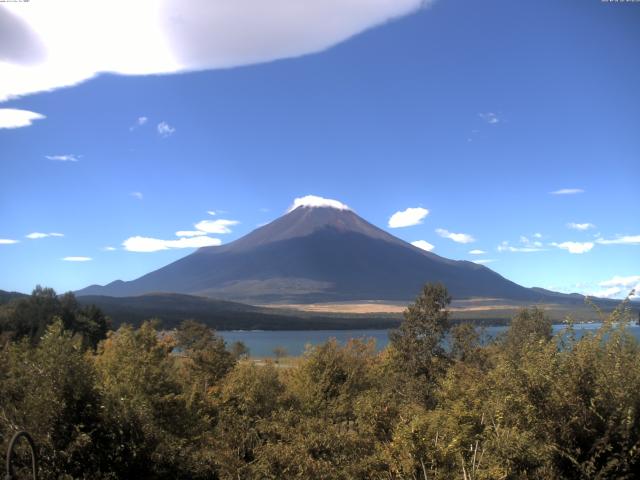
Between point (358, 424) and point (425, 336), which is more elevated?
point (425, 336)

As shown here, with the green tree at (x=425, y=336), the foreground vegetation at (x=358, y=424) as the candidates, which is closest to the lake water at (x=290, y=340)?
the green tree at (x=425, y=336)

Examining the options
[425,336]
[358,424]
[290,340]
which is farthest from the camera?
[290,340]

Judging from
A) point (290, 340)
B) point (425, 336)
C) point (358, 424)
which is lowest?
point (290, 340)

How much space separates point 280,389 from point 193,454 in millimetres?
10579

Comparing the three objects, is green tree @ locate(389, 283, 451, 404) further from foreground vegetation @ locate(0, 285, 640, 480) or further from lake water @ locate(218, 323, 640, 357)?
lake water @ locate(218, 323, 640, 357)

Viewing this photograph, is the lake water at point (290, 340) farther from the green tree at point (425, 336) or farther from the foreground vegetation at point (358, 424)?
the foreground vegetation at point (358, 424)

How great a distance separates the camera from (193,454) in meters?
14.0

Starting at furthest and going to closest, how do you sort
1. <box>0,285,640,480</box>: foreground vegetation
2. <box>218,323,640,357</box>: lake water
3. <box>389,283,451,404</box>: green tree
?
<box>218,323,640,357</box>: lake water < <box>389,283,451,404</box>: green tree < <box>0,285,640,480</box>: foreground vegetation

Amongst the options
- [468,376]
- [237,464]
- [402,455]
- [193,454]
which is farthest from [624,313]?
[468,376]

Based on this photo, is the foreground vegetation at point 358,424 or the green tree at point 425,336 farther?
the green tree at point 425,336

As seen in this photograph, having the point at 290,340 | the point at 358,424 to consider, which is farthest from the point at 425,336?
the point at 290,340

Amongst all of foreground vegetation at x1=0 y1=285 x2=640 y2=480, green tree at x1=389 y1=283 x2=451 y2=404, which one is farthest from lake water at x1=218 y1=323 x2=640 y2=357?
foreground vegetation at x1=0 y1=285 x2=640 y2=480

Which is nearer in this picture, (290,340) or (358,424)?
(358,424)

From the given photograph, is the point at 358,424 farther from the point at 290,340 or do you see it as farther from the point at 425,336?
the point at 290,340
